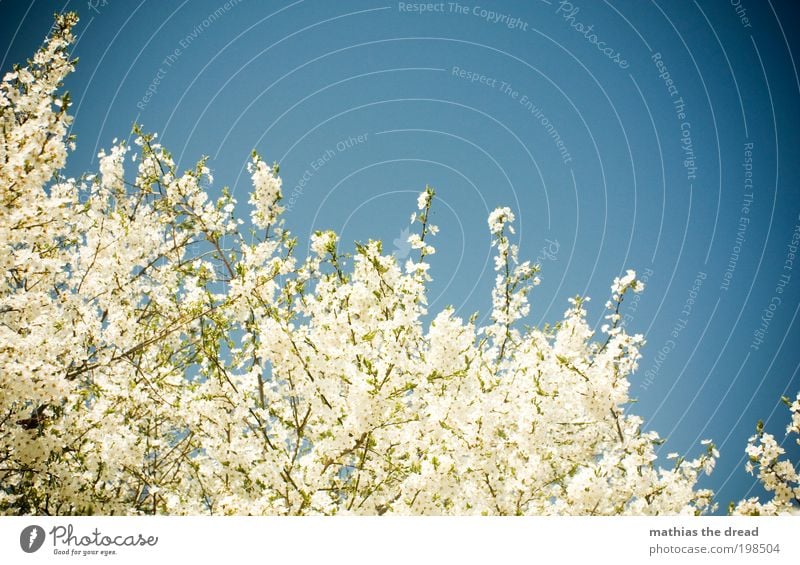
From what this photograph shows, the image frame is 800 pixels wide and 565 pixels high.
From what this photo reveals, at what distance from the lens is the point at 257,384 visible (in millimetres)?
5176

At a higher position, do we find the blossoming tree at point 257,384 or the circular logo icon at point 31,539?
the blossoming tree at point 257,384

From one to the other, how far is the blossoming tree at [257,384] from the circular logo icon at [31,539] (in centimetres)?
76

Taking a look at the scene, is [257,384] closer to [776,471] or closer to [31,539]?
[31,539]

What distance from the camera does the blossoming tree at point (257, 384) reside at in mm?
4023

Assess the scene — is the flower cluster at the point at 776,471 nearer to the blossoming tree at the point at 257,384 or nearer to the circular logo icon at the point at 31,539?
the blossoming tree at the point at 257,384

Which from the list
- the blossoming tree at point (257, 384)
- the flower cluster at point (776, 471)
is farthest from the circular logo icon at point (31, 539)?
the flower cluster at point (776, 471)

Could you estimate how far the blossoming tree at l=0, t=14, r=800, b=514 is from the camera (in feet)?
13.2

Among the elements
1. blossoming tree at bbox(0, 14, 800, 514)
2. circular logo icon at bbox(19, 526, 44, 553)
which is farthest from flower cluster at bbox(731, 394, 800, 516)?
circular logo icon at bbox(19, 526, 44, 553)

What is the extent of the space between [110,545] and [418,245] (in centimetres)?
418

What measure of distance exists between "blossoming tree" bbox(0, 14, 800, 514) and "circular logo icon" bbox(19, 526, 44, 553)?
0.76m

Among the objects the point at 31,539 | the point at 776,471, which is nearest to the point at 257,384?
the point at 31,539

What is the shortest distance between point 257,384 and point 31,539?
2237mm

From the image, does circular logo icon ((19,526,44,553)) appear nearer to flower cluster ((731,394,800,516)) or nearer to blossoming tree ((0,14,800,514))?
blossoming tree ((0,14,800,514))

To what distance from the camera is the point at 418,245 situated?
5832 millimetres
